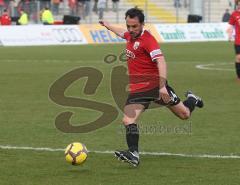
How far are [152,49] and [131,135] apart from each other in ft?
3.71

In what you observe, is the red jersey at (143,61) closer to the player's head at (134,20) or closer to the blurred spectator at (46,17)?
the player's head at (134,20)

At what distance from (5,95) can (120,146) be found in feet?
26.9

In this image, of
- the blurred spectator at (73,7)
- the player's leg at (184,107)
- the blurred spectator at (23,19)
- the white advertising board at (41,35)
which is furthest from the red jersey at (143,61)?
the blurred spectator at (73,7)

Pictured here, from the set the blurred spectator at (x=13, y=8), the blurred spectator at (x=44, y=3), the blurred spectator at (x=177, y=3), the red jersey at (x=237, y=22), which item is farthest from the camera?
the blurred spectator at (x=177, y=3)

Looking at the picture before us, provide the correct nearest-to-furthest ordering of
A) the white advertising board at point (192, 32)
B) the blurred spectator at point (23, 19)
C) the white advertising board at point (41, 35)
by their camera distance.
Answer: the white advertising board at point (41, 35) → the white advertising board at point (192, 32) → the blurred spectator at point (23, 19)

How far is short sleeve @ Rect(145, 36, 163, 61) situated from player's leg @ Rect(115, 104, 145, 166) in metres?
0.71

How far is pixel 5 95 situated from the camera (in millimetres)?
19531

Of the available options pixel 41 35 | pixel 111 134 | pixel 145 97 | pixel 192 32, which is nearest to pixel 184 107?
pixel 145 97

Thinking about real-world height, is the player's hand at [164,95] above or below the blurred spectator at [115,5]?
above

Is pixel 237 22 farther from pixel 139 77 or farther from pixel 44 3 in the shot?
pixel 44 3

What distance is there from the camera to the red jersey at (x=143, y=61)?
1040cm

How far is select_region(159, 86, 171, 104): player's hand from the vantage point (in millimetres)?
10390

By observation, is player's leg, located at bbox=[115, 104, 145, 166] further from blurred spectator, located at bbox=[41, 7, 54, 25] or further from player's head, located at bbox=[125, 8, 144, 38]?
blurred spectator, located at bbox=[41, 7, 54, 25]

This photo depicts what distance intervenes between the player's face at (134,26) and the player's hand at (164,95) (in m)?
0.79
